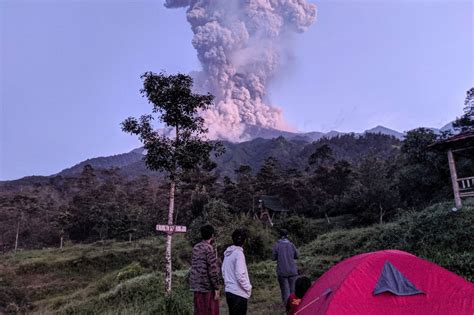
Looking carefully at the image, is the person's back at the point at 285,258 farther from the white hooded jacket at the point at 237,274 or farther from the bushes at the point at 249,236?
the bushes at the point at 249,236

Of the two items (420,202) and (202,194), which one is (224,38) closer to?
(202,194)

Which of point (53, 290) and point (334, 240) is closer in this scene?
point (334, 240)

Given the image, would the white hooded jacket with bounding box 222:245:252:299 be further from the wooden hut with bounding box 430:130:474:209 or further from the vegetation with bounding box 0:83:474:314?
the wooden hut with bounding box 430:130:474:209

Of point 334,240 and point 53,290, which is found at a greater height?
point 334,240

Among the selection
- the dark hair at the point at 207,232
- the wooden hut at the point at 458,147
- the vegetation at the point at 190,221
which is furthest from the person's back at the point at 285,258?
the wooden hut at the point at 458,147

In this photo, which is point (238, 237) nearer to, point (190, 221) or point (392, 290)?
point (392, 290)

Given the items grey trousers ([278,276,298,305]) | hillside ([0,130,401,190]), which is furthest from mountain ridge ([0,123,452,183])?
grey trousers ([278,276,298,305])

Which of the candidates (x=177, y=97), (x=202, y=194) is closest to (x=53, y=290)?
(x=202, y=194)

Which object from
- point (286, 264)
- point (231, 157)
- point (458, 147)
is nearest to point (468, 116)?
point (458, 147)

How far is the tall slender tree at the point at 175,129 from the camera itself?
30.1 feet

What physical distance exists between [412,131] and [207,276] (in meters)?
22.8

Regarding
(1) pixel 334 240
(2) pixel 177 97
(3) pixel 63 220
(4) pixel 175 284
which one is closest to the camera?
(2) pixel 177 97

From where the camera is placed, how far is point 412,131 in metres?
24.1

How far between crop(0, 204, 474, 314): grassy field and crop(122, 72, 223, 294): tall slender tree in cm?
310
